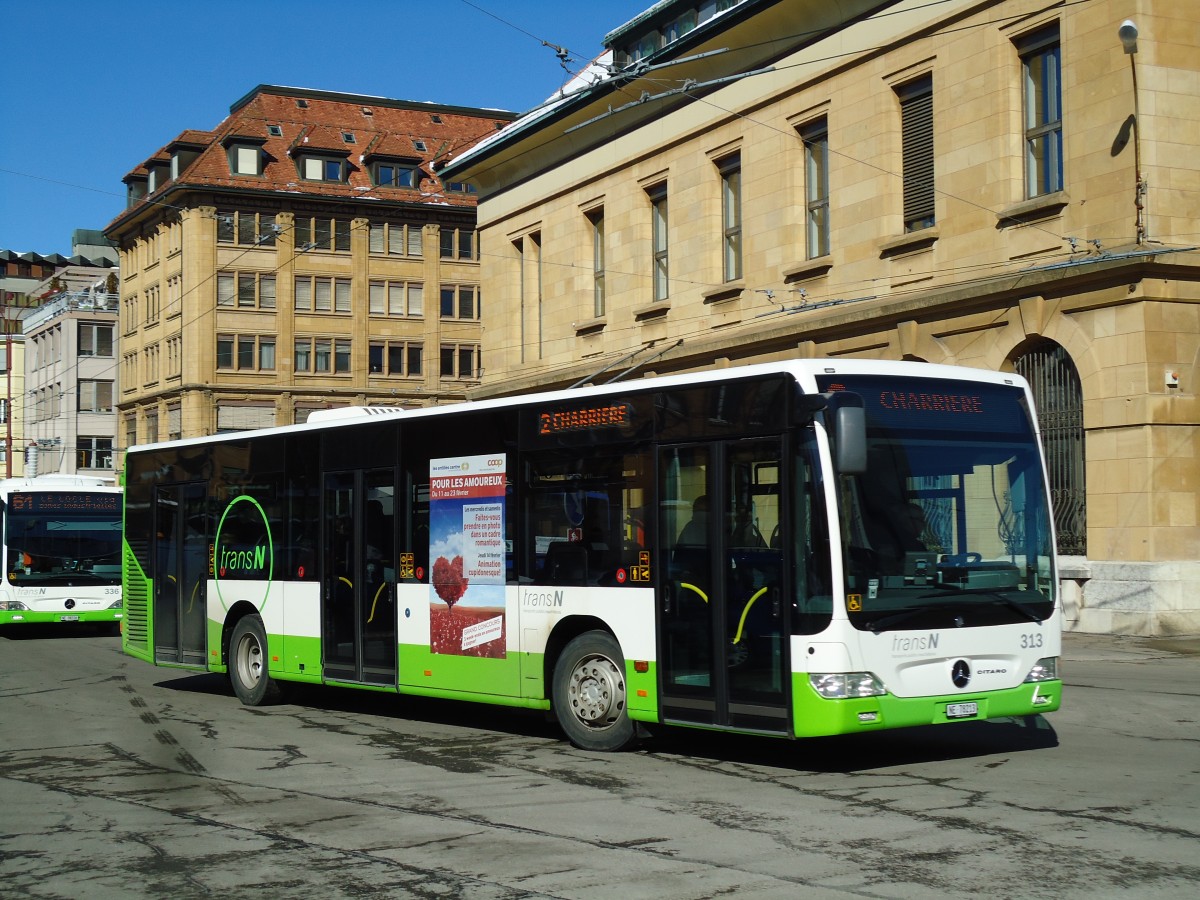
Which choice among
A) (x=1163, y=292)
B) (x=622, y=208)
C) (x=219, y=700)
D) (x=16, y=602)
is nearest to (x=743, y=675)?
(x=219, y=700)

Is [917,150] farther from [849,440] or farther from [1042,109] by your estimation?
[849,440]

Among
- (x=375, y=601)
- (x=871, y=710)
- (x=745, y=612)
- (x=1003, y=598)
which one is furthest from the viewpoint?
(x=375, y=601)

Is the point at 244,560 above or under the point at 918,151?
under

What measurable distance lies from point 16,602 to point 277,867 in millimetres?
23046

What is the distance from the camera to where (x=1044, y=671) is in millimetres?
10805

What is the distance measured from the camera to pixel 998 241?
24.8m

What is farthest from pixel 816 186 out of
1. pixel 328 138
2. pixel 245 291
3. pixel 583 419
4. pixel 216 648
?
pixel 328 138

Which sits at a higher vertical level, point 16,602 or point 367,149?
point 367,149

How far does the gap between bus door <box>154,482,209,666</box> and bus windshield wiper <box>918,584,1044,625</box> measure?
9741mm

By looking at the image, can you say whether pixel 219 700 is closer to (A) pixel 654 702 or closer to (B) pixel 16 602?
(A) pixel 654 702

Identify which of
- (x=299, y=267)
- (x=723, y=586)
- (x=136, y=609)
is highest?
(x=299, y=267)

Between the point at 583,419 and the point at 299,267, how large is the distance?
62.3 metres

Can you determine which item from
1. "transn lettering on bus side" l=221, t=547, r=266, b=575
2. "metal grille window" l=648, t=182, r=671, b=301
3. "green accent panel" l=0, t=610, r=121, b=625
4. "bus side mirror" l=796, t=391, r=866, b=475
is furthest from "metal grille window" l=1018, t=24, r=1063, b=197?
"green accent panel" l=0, t=610, r=121, b=625

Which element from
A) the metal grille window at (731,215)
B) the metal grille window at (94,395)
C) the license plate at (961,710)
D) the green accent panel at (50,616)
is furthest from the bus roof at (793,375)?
the metal grille window at (94,395)
